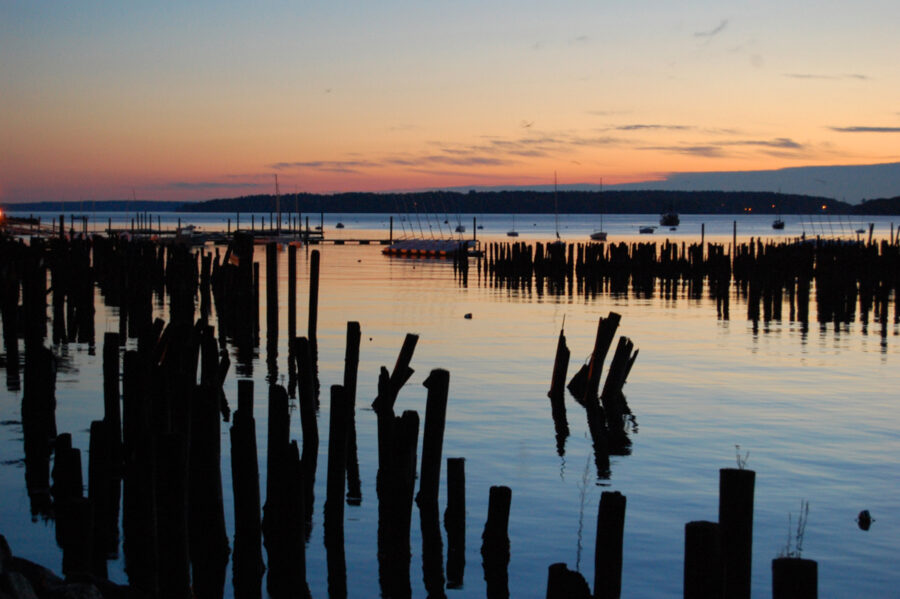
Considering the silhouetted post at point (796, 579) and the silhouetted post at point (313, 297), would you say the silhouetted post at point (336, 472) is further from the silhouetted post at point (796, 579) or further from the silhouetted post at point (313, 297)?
the silhouetted post at point (313, 297)

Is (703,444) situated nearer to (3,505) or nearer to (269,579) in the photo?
(269,579)

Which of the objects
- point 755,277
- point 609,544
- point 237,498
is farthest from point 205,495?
point 755,277

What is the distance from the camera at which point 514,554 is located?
910 centimetres

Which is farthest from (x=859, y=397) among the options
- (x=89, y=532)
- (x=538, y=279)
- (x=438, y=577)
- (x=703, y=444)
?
(x=538, y=279)

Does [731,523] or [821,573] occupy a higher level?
[731,523]

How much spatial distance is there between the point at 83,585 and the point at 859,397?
14239mm

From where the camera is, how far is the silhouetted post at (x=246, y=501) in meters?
7.55

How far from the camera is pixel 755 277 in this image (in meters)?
31.6

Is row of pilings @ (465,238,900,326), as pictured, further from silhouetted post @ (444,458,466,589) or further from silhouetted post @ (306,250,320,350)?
silhouetted post @ (444,458,466,589)

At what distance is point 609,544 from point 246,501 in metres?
2.92

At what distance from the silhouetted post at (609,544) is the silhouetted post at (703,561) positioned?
71cm

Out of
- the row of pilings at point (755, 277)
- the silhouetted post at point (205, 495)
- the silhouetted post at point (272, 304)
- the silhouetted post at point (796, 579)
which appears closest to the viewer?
the silhouetted post at point (796, 579)

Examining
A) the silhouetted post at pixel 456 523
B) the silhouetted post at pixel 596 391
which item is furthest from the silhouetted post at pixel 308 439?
the silhouetted post at pixel 596 391

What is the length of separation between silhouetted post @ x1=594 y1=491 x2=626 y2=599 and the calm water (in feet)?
7.42
